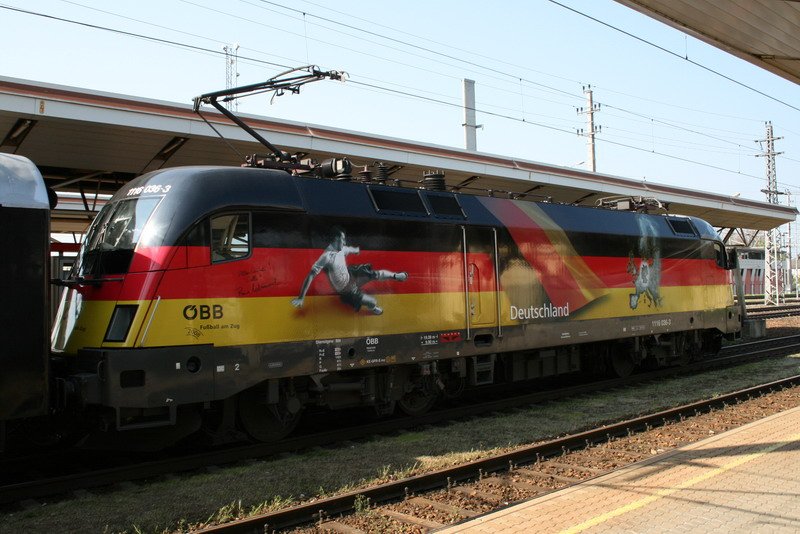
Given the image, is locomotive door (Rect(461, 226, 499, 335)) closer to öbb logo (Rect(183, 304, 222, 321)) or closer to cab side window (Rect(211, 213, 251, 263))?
cab side window (Rect(211, 213, 251, 263))

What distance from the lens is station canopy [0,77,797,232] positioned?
12594mm

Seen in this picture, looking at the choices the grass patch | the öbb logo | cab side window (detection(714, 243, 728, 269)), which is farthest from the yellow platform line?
cab side window (detection(714, 243, 728, 269))

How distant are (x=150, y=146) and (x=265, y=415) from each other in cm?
750

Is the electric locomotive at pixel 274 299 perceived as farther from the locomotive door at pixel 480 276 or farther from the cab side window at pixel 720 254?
the cab side window at pixel 720 254

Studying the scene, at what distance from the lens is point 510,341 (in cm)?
1214

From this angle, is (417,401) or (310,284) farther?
(417,401)

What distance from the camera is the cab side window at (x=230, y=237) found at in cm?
865

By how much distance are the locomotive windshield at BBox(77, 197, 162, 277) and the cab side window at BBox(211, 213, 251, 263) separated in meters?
0.78

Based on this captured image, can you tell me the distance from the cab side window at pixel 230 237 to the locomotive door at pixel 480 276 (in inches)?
154

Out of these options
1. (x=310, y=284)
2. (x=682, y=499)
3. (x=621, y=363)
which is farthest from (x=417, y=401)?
(x=621, y=363)

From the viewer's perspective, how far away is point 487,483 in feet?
26.0
